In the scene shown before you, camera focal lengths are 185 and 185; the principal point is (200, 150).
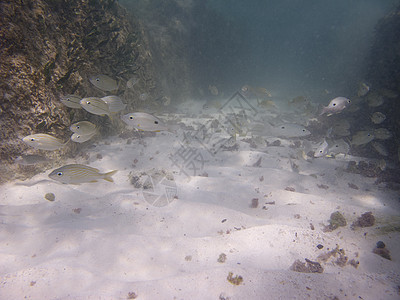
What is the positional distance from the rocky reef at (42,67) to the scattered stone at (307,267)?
5.62 metres

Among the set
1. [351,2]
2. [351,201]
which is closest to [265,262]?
[351,201]

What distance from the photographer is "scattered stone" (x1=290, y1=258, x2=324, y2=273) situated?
8.29ft

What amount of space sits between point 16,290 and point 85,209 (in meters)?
1.68

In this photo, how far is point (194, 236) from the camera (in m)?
3.24

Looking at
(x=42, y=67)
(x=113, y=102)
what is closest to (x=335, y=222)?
(x=113, y=102)

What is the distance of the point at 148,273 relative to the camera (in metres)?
2.51

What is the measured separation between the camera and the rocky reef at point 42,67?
3770mm

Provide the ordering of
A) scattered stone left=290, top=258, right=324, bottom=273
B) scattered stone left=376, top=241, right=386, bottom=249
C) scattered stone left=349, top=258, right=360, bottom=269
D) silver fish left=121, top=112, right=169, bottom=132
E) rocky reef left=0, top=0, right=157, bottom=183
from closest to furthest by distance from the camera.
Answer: scattered stone left=290, top=258, right=324, bottom=273 → scattered stone left=349, top=258, right=360, bottom=269 → scattered stone left=376, top=241, right=386, bottom=249 → silver fish left=121, top=112, right=169, bottom=132 → rocky reef left=0, top=0, right=157, bottom=183

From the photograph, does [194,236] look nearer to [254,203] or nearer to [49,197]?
[254,203]

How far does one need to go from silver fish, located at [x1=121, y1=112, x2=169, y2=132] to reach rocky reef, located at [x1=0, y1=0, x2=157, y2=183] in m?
2.25

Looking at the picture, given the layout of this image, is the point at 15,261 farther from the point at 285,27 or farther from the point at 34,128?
the point at 285,27

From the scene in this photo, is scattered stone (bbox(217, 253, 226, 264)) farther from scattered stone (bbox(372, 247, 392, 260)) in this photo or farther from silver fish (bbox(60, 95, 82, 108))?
silver fish (bbox(60, 95, 82, 108))

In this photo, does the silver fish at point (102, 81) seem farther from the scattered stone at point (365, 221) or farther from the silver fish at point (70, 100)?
the scattered stone at point (365, 221)

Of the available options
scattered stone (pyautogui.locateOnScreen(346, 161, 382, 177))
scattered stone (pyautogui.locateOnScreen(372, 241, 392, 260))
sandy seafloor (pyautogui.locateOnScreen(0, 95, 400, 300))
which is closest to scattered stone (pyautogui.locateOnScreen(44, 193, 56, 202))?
sandy seafloor (pyautogui.locateOnScreen(0, 95, 400, 300))
